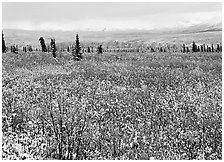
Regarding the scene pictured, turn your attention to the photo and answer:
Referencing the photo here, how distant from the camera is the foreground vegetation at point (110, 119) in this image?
923cm

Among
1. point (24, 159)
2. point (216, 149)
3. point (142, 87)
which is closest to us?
point (24, 159)

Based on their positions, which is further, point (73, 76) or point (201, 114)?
point (73, 76)

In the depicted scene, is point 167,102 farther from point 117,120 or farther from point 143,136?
point 143,136

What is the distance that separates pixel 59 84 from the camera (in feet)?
57.5

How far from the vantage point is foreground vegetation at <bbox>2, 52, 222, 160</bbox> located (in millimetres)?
9227

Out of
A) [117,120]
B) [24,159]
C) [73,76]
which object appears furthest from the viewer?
[73,76]

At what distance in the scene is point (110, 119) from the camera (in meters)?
11.9

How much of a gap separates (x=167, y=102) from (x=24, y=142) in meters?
6.48

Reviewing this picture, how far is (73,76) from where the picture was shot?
20766 mm

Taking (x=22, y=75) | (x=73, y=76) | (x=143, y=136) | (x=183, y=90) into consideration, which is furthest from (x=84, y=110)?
(x=22, y=75)

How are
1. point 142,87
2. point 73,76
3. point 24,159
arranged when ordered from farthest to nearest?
point 73,76
point 142,87
point 24,159

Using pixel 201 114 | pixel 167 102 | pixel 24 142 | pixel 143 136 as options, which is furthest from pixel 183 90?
pixel 24 142

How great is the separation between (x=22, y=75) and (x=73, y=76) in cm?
321

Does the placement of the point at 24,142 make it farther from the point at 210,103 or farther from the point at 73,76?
the point at 73,76
